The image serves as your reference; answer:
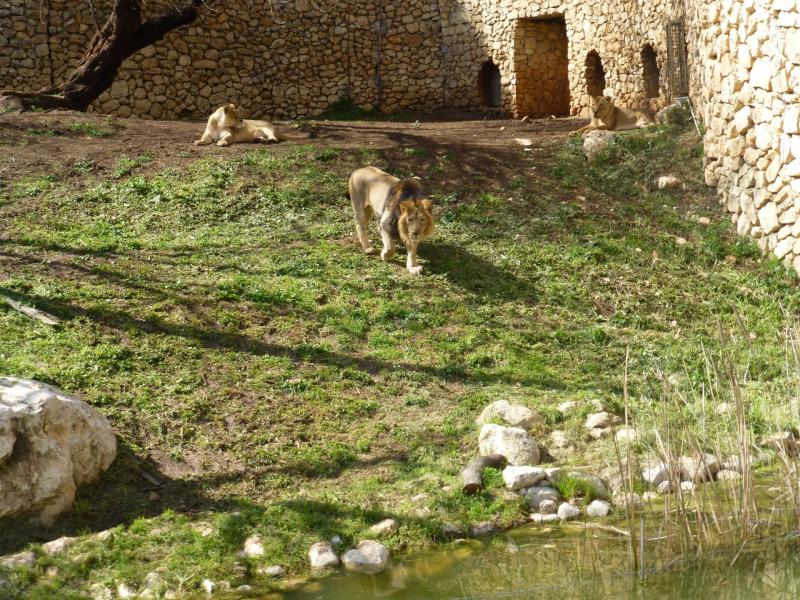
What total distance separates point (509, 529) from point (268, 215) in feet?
22.3

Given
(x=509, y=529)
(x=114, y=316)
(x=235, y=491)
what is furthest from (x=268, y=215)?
(x=509, y=529)

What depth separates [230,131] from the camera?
49.6 ft

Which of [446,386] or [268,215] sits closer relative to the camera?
[446,386]

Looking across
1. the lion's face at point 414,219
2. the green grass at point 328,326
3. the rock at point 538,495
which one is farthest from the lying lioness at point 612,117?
the rock at point 538,495

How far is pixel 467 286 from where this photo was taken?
10.8 metres

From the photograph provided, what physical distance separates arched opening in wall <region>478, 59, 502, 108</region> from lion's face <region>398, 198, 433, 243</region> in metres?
12.9

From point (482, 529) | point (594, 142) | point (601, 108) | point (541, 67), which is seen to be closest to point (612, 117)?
point (601, 108)

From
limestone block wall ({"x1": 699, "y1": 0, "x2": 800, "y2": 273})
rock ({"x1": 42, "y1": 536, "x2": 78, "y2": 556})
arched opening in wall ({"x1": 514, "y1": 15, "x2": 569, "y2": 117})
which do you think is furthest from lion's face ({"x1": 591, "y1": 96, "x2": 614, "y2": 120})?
rock ({"x1": 42, "y1": 536, "x2": 78, "y2": 556})

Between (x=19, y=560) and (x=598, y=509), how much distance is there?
147 inches

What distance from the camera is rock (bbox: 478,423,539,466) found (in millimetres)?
7422

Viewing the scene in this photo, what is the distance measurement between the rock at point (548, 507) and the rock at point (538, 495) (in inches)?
1.5

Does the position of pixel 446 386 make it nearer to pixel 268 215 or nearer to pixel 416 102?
pixel 268 215

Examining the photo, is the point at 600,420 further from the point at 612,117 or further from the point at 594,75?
the point at 594,75

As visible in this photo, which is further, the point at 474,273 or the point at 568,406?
the point at 474,273
